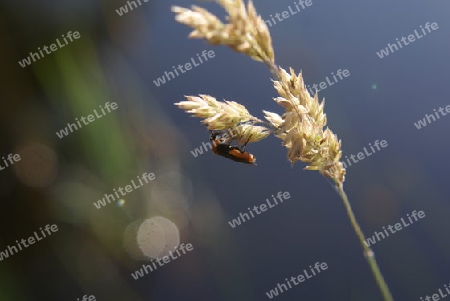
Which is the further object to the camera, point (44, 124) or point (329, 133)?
point (44, 124)

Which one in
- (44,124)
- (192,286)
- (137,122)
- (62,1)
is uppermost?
(62,1)

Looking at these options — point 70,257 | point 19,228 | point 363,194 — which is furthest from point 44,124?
point 363,194

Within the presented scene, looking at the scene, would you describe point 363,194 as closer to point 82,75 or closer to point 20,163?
point 82,75

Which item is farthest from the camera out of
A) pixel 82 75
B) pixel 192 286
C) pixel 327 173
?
pixel 192 286

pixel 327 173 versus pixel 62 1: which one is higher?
pixel 62 1

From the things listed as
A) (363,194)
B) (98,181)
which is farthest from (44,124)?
(363,194)

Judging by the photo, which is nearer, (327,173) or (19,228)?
(327,173)

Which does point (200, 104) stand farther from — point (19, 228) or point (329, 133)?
point (19, 228)

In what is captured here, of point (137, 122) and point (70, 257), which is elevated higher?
point (137, 122)

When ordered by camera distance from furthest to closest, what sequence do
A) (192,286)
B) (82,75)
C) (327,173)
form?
(192,286) < (82,75) < (327,173)
